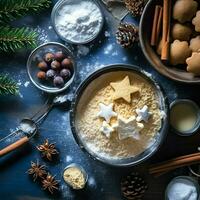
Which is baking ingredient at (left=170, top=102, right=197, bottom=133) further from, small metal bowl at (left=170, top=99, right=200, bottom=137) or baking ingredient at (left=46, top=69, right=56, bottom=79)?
baking ingredient at (left=46, top=69, right=56, bottom=79)

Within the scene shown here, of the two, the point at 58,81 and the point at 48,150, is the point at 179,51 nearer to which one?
the point at 58,81

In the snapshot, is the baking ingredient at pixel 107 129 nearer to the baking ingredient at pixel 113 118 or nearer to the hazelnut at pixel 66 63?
the baking ingredient at pixel 113 118

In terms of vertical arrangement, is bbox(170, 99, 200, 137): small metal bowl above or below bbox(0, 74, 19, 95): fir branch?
below

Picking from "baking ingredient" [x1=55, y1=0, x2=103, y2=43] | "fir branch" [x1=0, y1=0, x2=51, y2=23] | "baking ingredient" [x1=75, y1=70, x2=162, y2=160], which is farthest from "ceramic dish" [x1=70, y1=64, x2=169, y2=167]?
"fir branch" [x1=0, y1=0, x2=51, y2=23]

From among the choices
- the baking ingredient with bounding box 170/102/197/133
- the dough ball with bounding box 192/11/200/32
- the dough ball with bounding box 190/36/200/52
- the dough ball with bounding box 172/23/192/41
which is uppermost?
the dough ball with bounding box 192/11/200/32

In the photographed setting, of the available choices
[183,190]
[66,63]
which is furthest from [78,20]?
[183,190]

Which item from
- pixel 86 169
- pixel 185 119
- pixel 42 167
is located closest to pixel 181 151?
pixel 185 119

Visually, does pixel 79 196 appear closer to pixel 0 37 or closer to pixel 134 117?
pixel 134 117

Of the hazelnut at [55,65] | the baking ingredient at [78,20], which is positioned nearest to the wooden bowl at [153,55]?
the baking ingredient at [78,20]
